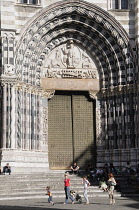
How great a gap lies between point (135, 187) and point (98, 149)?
5781mm

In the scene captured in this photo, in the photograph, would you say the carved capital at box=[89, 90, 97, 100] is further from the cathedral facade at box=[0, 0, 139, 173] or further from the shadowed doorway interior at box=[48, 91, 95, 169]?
the shadowed doorway interior at box=[48, 91, 95, 169]

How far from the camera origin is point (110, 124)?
1336 inches

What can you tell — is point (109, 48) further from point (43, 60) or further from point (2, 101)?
point (2, 101)

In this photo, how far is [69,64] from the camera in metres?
34.3

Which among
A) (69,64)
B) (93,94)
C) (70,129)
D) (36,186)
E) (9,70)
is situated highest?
(69,64)

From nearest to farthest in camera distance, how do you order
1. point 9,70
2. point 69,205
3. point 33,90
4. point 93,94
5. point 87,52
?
point 69,205 → point 9,70 → point 33,90 → point 93,94 → point 87,52

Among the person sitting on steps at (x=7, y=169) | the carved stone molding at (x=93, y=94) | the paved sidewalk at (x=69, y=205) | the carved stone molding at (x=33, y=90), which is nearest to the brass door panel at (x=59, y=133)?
the carved stone molding at (x=33, y=90)

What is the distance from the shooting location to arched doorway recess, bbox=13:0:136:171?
108ft

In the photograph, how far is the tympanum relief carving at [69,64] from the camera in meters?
34.2

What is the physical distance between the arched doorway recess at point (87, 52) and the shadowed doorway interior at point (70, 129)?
600 mm

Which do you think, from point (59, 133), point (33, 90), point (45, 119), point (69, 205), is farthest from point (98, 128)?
point (69, 205)

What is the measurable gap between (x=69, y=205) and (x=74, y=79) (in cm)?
1312

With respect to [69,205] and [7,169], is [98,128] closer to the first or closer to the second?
[7,169]

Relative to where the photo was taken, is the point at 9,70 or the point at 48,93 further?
the point at 48,93
